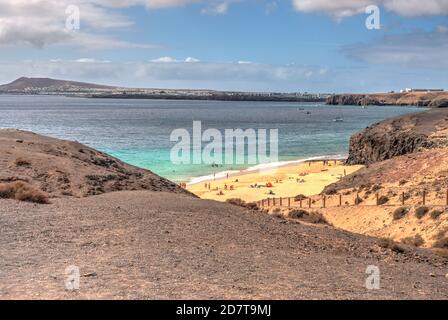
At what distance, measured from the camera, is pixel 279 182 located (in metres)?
51.7

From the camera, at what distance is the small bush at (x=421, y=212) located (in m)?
25.5

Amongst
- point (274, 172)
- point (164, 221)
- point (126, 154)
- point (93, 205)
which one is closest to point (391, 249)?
point (164, 221)

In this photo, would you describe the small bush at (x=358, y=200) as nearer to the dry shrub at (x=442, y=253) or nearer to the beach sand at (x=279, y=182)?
the beach sand at (x=279, y=182)

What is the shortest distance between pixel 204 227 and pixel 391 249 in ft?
18.4

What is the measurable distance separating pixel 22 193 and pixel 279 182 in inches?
1389

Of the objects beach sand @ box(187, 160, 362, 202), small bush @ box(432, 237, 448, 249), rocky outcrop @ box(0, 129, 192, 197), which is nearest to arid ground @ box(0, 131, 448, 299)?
rocky outcrop @ box(0, 129, 192, 197)

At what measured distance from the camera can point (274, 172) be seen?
60562 mm

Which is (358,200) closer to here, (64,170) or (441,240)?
(441,240)

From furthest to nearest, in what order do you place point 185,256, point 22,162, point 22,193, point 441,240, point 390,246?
point 22,162 → point 441,240 → point 22,193 → point 390,246 → point 185,256

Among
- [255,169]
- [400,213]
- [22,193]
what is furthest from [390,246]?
[255,169]

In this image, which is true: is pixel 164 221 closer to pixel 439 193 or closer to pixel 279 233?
pixel 279 233

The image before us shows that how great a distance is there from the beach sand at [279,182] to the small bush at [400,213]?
1551 centimetres

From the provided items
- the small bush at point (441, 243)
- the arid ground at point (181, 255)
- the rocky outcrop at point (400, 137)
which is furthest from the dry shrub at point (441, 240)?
the rocky outcrop at point (400, 137)

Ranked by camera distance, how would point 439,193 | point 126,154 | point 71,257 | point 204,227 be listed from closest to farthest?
1. point 71,257
2. point 204,227
3. point 439,193
4. point 126,154
